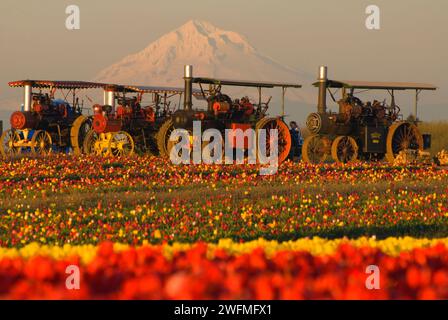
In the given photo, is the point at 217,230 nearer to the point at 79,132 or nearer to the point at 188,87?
the point at 188,87

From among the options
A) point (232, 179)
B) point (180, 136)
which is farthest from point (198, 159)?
point (232, 179)

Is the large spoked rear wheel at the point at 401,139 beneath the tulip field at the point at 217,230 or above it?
above

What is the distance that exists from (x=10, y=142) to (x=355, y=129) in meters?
14.5

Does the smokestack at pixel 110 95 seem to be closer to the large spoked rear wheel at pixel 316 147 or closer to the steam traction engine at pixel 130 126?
the steam traction engine at pixel 130 126

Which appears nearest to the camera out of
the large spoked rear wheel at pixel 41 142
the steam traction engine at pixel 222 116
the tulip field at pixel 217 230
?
the tulip field at pixel 217 230

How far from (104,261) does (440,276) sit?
8.09 ft

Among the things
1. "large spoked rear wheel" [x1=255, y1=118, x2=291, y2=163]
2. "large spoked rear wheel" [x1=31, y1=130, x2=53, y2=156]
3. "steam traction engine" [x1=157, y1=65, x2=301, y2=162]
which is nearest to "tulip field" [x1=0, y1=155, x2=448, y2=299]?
"steam traction engine" [x1=157, y1=65, x2=301, y2=162]

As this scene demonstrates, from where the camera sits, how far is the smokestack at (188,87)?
29.7m

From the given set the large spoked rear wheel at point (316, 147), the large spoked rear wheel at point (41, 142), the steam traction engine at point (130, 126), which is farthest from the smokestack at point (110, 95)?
the large spoked rear wheel at point (316, 147)

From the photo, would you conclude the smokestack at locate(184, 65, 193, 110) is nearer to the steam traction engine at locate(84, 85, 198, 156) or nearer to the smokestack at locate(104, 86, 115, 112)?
the steam traction engine at locate(84, 85, 198, 156)

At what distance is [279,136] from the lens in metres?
29.6

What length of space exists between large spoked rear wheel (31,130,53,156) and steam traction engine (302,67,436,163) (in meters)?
11.1

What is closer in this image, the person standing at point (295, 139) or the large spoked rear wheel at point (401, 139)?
the large spoked rear wheel at point (401, 139)

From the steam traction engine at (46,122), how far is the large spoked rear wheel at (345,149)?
1054 centimetres
